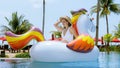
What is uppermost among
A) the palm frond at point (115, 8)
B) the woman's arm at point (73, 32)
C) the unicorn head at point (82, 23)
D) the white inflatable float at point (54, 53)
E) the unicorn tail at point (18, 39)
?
the palm frond at point (115, 8)

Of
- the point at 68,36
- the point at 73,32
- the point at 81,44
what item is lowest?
the point at 81,44

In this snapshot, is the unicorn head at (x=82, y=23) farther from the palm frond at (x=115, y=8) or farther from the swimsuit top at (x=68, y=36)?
the palm frond at (x=115, y=8)

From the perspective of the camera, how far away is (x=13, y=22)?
40.5m

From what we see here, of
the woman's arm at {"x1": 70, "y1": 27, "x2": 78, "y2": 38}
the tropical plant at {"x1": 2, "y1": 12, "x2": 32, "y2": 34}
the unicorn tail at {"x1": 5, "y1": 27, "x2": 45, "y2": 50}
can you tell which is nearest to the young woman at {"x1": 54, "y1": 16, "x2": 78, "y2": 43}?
the woman's arm at {"x1": 70, "y1": 27, "x2": 78, "y2": 38}

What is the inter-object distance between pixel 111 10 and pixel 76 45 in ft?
107

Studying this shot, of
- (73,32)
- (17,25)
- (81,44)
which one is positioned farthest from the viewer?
(17,25)

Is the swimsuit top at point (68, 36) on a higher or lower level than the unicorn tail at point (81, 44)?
higher

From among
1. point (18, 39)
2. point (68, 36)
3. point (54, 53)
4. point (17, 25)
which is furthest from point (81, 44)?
point (17, 25)

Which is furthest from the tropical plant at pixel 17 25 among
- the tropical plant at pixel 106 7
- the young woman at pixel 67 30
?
the young woman at pixel 67 30

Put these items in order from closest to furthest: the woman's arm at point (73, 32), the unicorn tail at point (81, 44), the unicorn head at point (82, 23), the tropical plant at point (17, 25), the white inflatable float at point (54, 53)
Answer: the white inflatable float at point (54, 53) → the unicorn tail at point (81, 44) → the unicorn head at point (82, 23) → the woman's arm at point (73, 32) → the tropical plant at point (17, 25)

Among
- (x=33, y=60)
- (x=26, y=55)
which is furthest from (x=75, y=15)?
(x=26, y=55)

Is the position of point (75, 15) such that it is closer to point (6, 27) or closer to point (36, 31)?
point (36, 31)

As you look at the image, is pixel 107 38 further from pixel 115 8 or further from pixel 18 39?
pixel 18 39

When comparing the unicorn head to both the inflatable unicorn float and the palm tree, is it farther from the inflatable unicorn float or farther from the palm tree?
the palm tree
